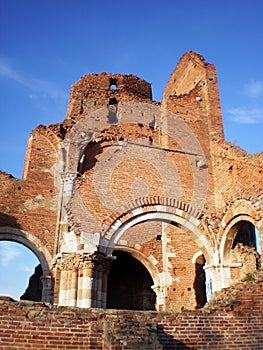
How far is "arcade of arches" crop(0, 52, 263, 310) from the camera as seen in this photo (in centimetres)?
1059

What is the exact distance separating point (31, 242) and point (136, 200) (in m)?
4.13

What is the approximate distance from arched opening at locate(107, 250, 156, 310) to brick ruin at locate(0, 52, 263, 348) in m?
0.04

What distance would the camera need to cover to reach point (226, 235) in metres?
11.5

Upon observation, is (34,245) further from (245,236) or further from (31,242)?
(245,236)

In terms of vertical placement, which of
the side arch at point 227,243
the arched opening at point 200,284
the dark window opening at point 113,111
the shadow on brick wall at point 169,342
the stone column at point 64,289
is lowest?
Answer: the shadow on brick wall at point 169,342

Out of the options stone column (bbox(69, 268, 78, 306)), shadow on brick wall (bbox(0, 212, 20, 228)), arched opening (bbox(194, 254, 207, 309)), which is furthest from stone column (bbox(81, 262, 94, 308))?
shadow on brick wall (bbox(0, 212, 20, 228))

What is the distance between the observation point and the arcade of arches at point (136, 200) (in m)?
10.6

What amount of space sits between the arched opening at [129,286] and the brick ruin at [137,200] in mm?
45

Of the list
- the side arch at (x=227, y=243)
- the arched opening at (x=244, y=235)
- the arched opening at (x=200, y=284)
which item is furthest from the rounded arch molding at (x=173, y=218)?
the arched opening at (x=200, y=284)

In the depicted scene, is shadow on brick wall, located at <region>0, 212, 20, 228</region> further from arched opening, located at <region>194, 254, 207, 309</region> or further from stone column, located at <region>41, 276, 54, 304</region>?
arched opening, located at <region>194, 254, 207, 309</region>

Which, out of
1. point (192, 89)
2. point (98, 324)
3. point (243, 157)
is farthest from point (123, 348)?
point (192, 89)

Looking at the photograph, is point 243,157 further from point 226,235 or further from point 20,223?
point 20,223

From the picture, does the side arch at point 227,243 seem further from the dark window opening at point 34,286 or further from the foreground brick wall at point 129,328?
the dark window opening at point 34,286

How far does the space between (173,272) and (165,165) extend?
362 centimetres
